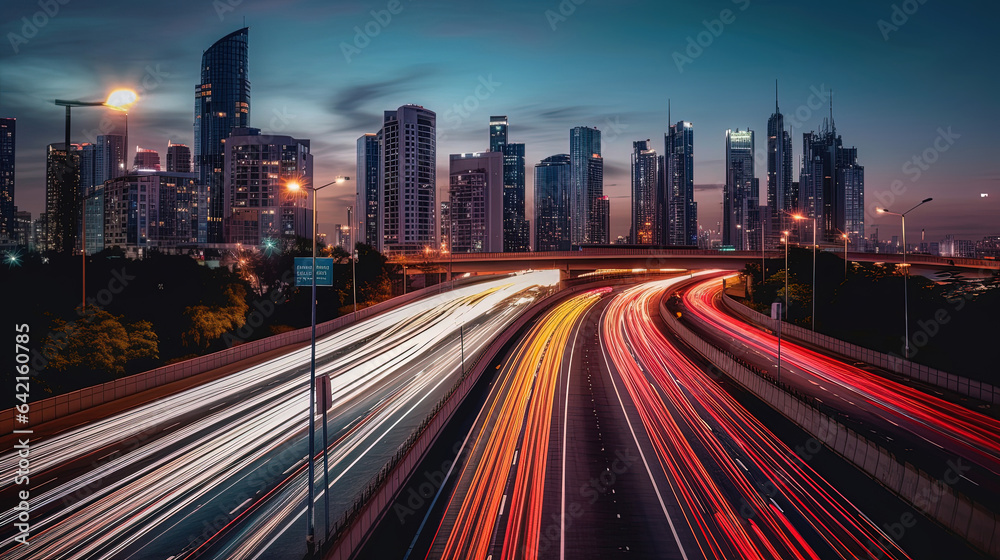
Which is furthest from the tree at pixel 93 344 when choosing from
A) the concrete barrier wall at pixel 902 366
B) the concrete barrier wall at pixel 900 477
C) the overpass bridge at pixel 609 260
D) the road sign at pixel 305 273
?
the concrete barrier wall at pixel 902 366

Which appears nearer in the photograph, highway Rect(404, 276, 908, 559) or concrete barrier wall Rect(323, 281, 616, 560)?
concrete barrier wall Rect(323, 281, 616, 560)

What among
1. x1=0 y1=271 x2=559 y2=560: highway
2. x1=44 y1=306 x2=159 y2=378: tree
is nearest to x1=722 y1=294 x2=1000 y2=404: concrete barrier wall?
x1=0 y1=271 x2=559 y2=560: highway

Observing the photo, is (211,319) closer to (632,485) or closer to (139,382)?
(139,382)

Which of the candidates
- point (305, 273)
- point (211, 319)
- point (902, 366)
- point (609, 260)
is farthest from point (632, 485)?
point (609, 260)

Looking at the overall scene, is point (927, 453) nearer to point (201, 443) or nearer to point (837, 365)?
point (837, 365)

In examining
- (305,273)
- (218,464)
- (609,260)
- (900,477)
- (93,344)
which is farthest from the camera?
(609,260)

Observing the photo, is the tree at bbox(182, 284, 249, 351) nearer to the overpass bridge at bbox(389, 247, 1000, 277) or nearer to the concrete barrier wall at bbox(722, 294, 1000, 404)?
the overpass bridge at bbox(389, 247, 1000, 277)
